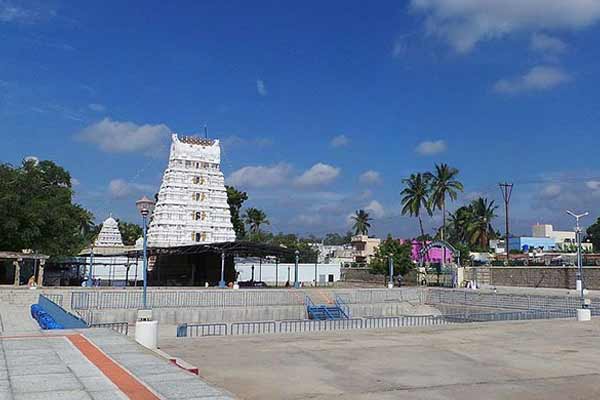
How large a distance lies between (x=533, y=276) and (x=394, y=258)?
12.3 meters

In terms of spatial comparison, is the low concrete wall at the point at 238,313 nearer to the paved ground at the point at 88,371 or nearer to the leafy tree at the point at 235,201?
the paved ground at the point at 88,371

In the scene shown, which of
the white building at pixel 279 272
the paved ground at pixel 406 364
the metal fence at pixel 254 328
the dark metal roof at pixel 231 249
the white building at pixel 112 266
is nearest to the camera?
the paved ground at pixel 406 364

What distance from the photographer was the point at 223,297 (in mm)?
34000

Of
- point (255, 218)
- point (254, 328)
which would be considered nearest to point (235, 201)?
point (255, 218)

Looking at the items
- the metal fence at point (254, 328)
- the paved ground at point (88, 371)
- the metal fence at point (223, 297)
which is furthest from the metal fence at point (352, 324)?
the paved ground at point (88, 371)

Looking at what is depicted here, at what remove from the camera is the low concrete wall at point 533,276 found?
138ft

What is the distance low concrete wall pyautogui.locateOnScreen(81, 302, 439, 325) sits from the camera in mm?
29172

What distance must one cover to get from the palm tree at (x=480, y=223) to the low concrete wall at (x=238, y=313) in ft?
134

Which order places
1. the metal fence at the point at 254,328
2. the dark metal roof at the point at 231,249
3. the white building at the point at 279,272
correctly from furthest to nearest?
the white building at the point at 279,272 < the dark metal roof at the point at 231,249 < the metal fence at the point at 254,328

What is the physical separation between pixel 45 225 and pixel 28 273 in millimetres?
7457

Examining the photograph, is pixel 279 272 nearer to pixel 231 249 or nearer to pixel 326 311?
pixel 231 249

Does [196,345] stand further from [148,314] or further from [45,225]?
[45,225]

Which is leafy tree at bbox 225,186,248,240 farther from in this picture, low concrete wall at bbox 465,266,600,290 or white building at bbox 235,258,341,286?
low concrete wall at bbox 465,266,600,290

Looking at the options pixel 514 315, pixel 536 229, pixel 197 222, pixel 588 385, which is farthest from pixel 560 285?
pixel 536 229
